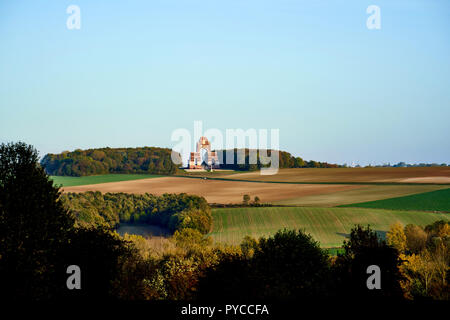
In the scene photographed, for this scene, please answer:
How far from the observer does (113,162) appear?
120m

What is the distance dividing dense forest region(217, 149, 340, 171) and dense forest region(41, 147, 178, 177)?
1193cm

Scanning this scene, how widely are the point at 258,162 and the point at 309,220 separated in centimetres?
4386

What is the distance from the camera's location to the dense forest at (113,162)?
379ft

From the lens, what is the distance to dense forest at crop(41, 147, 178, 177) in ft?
379

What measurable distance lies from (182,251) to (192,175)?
59.4m

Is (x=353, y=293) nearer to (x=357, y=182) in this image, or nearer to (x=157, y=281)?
(x=157, y=281)

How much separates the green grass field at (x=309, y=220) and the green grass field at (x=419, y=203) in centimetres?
259

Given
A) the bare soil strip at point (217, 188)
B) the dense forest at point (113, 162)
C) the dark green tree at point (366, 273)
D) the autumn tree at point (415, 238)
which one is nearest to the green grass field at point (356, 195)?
the bare soil strip at point (217, 188)

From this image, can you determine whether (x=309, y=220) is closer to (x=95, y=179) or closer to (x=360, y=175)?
(x=360, y=175)

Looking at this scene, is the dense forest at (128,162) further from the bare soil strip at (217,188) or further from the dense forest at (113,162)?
the bare soil strip at (217,188)

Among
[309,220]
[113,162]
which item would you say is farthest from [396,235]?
[113,162]

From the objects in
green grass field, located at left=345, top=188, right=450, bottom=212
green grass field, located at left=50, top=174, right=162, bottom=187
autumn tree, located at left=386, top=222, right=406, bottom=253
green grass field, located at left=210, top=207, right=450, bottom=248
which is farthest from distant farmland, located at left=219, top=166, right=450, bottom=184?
autumn tree, located at left=386, top=222, right=406, bottom=253

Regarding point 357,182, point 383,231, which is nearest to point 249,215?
point 383,231

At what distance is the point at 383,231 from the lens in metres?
67.9
